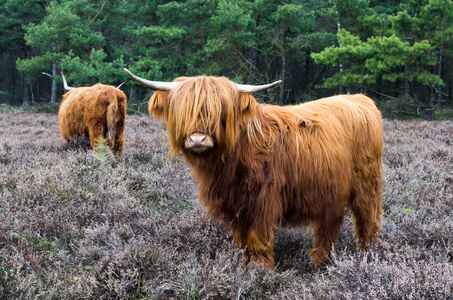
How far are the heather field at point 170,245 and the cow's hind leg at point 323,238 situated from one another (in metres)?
0.08

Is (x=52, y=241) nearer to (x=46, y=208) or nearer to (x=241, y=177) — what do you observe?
(x=46, y=208)

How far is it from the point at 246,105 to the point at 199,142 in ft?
1.43

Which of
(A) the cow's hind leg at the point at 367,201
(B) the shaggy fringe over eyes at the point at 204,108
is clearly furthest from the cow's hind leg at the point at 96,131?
(A) the cow's hind leg at the point at 367,201

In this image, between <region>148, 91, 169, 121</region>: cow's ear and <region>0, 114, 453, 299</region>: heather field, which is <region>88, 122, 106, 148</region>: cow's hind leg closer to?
<region>0, 114, 453, 299</region>: heather field

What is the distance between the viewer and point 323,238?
9.04 feet

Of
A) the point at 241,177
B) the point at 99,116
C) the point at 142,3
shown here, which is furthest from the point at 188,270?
the point at 142,3

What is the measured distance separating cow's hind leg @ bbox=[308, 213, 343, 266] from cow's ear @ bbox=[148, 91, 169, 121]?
1.50m

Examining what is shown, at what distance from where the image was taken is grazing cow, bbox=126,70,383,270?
2082 mm

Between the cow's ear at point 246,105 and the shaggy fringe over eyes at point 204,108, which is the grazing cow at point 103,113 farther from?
the cow's ear at point 246,105

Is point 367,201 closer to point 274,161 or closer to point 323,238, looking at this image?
point 323,238

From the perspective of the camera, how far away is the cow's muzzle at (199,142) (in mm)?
1912

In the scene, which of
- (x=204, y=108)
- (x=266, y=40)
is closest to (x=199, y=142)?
(x=204, y=108)

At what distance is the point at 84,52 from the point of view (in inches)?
818

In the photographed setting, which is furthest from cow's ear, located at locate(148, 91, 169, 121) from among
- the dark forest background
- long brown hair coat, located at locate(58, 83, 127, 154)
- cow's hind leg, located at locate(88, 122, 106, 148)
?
the dark forest background
